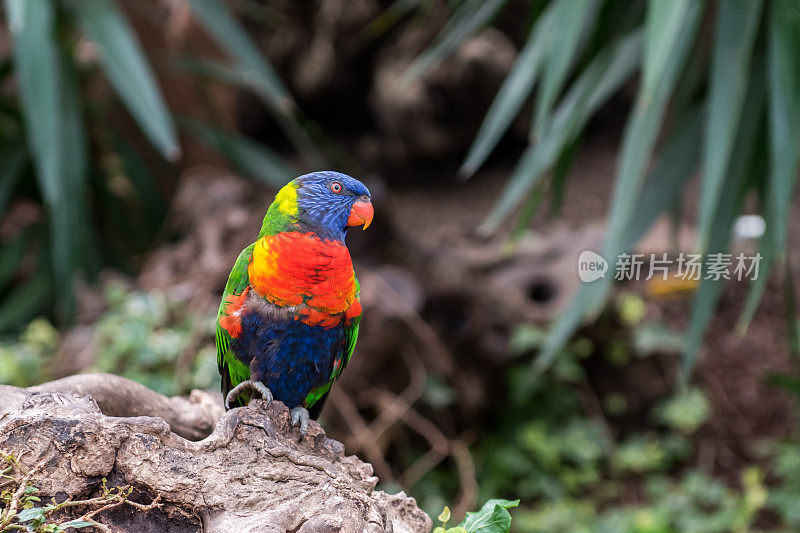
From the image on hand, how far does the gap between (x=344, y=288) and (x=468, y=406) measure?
1978 mm

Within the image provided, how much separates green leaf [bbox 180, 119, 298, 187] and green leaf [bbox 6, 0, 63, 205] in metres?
0.76

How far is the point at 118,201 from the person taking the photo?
10.0 ft

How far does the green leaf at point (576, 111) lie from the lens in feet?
6.35

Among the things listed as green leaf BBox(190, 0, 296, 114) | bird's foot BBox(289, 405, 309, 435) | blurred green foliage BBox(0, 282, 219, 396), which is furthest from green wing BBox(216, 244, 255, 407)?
green leaf BBox(190, 0, 296, 114)

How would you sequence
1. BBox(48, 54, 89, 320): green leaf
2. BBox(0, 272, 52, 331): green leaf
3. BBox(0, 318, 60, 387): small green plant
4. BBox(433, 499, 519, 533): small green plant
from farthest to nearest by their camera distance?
BBox(0, 272, 52, 331): green leaf < BBox(48, 54, 89, 320): green leaf < BBox(0, 318, 60, 387): small green plant < BBox(433, 499, 519, 533): small green plant

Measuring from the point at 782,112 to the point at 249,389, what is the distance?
1445mm

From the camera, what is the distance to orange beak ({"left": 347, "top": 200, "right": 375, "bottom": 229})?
3.37 ft

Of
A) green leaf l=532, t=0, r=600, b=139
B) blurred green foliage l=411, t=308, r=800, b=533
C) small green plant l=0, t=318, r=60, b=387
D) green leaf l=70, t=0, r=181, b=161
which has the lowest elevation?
blurred green foliage l=411, t=308, r=800, b=533

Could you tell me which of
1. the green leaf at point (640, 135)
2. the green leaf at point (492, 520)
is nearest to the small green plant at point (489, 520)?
the green leaf at point (492, 520)

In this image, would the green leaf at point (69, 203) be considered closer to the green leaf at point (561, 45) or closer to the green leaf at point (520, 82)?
the green leaf at point (520, 82)

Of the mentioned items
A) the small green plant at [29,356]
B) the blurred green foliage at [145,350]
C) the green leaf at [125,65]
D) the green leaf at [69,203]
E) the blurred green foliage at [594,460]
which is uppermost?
the green leaf at [125,65]

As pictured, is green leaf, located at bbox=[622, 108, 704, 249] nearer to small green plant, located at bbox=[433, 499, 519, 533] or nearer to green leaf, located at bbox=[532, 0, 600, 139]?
green leaf, located at bbox=[532, 0, 600, 139]

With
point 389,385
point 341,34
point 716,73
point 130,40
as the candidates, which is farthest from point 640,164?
point 341,34

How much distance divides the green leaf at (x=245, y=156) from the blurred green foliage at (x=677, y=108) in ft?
3.01
